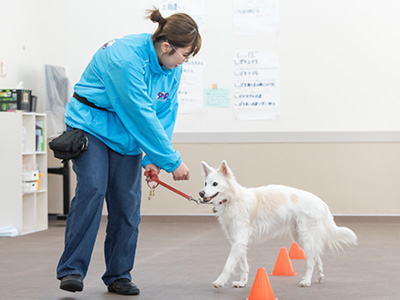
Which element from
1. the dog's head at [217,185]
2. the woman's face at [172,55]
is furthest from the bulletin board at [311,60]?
the woman's face at [172,55]

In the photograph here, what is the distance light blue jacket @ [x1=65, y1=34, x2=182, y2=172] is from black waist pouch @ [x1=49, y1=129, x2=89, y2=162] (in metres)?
0.07

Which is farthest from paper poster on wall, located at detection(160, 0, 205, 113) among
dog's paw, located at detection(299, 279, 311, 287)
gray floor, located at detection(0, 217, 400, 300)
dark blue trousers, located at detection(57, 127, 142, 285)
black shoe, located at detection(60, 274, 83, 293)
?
black shoe, located at detection(60, 274, 83, 293)

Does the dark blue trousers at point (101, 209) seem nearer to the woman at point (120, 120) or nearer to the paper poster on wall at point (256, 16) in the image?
the woman at point (120, 120)

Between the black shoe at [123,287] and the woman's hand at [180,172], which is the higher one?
the woman's hand at [180,172]

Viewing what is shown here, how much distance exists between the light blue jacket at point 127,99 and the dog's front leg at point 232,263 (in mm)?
819

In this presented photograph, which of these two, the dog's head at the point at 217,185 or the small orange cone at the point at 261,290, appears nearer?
the small orange cone at the point at 261,290

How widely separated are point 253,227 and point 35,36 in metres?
4.60

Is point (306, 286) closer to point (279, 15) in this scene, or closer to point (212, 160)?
point (212, 160)

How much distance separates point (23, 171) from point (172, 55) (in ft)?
12.2

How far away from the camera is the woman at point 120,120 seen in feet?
8.72

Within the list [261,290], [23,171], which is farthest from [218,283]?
[23,171]

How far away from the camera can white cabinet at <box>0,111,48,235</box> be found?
580 cm

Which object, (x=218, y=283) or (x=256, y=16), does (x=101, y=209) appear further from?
(x=256, y=16)

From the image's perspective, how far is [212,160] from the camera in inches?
271
